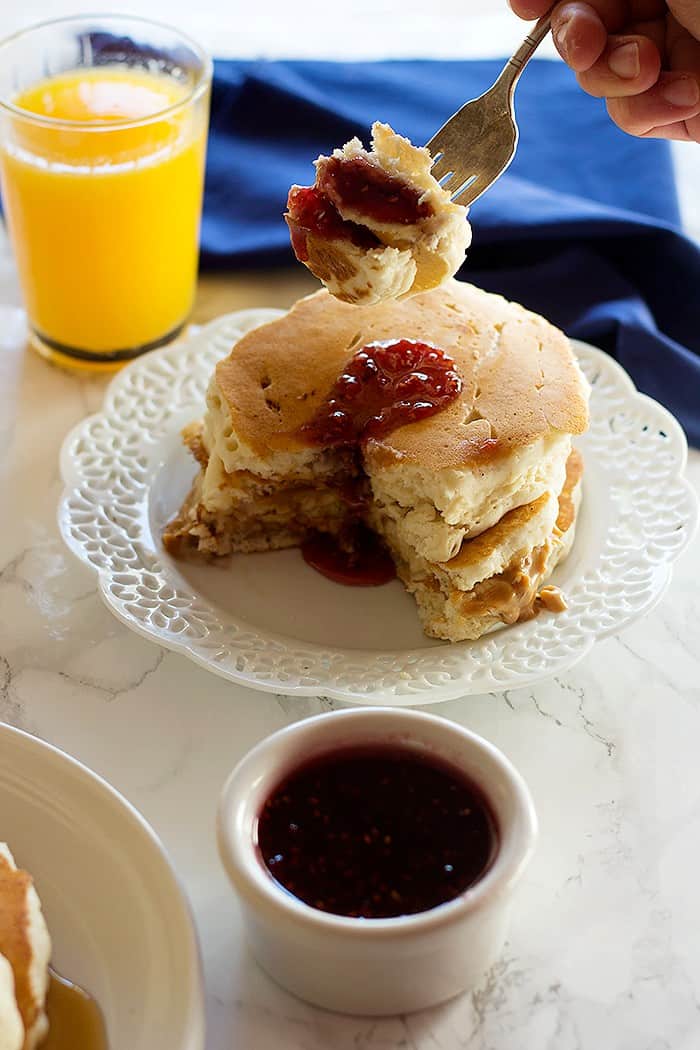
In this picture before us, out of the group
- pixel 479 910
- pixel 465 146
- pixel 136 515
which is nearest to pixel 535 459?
pixel 465 146

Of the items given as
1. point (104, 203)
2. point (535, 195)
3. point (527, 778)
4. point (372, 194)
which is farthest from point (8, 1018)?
point (535, 195)

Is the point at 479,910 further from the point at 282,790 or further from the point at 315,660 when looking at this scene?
the point at 315,660

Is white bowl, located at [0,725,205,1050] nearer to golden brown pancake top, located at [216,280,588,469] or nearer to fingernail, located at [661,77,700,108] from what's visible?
golden brown pancake top, located at [216,280,588,469]

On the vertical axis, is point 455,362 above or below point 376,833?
above

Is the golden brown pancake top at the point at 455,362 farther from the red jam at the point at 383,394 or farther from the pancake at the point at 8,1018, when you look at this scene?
the pancake at the point at 8,1018

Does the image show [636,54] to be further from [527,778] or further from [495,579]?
[527,778]

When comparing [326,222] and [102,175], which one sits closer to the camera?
[326,222]

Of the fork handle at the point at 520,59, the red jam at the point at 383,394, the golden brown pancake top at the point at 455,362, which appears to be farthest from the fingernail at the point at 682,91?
the red jam at the point at 383,394
